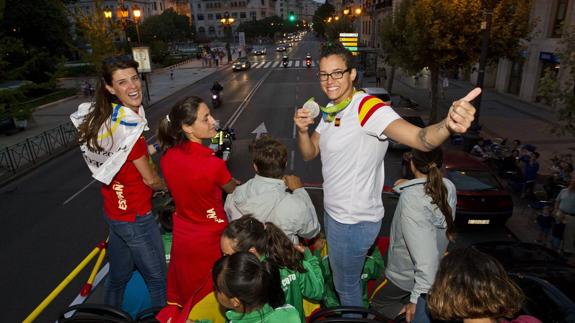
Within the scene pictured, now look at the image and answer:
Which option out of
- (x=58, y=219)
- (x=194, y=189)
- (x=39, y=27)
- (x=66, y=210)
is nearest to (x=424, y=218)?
(x=194, y=189)

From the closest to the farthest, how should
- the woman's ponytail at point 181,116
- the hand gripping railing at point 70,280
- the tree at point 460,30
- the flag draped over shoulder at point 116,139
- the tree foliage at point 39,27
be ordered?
the flag draped over shoulder at point 116,139, the woman's ponytail at point 181,116, the hand gripping railing at point 70,280, the tree at point 460,30, the tree foliage at point 39,27

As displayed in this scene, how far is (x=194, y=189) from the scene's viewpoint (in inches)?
126

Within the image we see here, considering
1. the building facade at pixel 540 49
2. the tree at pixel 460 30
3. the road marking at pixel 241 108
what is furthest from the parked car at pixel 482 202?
the road marking at pixel 241 108

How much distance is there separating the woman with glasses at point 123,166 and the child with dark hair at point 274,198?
0.79 meters

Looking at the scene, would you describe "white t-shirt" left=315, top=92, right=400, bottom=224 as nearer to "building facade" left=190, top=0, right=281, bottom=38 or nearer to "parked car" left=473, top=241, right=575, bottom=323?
"parked car" left=473, top=241, right=575, bottom=323

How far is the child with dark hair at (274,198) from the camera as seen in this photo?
331cm

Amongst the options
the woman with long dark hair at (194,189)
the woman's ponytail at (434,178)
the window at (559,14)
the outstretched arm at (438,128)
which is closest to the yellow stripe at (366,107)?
the outstretched arm at (438,128)

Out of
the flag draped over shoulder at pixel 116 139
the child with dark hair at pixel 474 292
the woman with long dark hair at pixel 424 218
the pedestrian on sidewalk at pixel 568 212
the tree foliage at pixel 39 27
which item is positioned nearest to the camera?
the child with dark hair at pixel 474 292

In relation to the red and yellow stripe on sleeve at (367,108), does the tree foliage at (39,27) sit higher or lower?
higher

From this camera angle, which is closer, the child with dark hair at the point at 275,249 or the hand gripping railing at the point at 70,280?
the child with dark hair at the point at 275,249

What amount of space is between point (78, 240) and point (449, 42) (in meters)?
15.2

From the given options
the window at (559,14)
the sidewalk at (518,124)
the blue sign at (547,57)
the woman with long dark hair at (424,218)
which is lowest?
the sidewalk at (518,124)

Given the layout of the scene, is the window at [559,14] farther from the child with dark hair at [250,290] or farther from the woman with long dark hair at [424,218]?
the child with dark hair at [250,290]

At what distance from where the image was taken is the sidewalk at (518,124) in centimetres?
925
